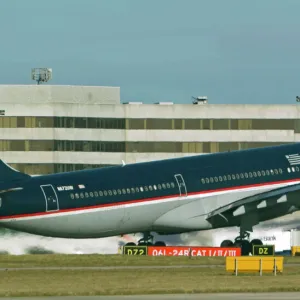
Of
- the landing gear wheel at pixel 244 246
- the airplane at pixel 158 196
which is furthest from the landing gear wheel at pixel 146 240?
the landing gear wheel at pixel 244 246

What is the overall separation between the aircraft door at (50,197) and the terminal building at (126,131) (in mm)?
53153

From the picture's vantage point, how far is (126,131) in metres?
124

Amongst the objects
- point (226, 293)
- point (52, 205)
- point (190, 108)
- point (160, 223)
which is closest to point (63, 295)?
point (226, 293)

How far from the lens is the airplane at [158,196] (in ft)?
230

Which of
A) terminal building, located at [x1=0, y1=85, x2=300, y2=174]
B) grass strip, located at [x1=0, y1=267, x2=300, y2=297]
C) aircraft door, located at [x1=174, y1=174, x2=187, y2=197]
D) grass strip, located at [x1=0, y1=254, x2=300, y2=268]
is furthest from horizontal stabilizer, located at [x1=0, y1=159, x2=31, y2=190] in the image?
terminal building, located at [x1=0, y1=85, x2=300, y2=174]

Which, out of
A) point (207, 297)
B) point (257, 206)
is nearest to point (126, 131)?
point (257, 206)

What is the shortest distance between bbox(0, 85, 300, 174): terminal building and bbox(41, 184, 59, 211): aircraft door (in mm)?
53153

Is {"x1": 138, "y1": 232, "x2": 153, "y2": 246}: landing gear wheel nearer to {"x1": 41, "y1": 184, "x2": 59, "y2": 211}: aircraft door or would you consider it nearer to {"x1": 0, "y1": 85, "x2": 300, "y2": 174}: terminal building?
{"x1": 41, "y1": 184, "x2": 59, "y2": 211}: aircraft door

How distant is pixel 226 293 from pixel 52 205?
22759mm

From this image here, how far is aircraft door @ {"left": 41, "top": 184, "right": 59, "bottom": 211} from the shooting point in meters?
70.1

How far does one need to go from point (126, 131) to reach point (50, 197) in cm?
5429

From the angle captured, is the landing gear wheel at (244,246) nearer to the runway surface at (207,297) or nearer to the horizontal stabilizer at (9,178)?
the horizontal stabilizer at (9,178)

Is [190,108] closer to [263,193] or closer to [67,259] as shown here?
[263,193]

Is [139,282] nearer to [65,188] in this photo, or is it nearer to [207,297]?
[207,297]
